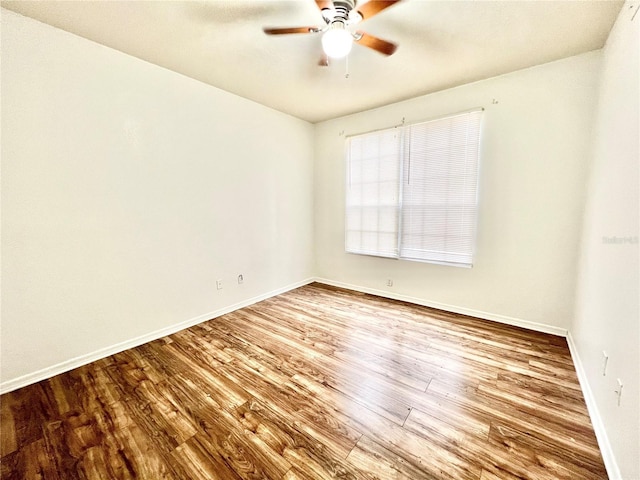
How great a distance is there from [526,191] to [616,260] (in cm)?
144

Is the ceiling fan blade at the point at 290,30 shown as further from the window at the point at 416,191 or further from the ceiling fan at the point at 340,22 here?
the window at the point at 416,191

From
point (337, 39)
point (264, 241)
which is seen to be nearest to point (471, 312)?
point (264, 241)

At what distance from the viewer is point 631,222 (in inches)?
51.2

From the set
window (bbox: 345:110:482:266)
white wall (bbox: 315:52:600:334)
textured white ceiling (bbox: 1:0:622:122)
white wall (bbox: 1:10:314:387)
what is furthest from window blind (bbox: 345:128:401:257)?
white wall (bbox: 1:10:314:387)

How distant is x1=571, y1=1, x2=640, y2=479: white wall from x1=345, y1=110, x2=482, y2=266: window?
1.04 metres

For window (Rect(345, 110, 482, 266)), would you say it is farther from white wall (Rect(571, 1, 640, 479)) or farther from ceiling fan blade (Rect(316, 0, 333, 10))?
ceiling fan blade (Rect(316, 0, 333, 10))

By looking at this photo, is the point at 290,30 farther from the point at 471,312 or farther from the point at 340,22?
the point at 471,312

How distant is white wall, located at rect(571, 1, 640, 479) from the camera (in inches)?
46.8

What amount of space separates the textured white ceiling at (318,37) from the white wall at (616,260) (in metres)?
0.38

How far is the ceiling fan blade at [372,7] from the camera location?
1448mm

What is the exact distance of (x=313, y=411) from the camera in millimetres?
→ 1689

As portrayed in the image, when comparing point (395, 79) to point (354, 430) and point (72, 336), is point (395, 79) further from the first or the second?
point (72, 336)

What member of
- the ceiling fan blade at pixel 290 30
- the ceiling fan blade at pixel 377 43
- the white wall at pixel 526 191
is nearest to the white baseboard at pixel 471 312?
the white wall at pixel 526 191

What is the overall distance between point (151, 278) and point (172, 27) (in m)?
2.17
